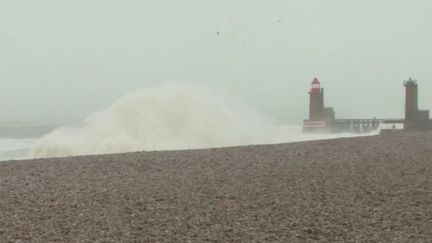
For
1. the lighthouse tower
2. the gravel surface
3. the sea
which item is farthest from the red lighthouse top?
the gravel surface

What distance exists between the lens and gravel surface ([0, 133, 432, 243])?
214 inches

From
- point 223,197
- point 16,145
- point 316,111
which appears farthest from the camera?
point 316,111

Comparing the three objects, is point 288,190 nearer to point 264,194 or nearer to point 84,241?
point 264,194

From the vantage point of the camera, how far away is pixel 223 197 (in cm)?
680

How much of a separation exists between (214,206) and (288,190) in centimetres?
112

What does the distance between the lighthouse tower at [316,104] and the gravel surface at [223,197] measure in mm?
20789

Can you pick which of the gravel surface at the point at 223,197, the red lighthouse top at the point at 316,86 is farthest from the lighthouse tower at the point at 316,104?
the gravel surface at the point at 223,197

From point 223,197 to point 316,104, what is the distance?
24880 millimetres

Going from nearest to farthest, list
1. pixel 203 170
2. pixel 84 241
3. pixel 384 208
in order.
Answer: pixel 84 241
pixel 384 208
pixel 203 170

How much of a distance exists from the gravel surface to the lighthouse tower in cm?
2079

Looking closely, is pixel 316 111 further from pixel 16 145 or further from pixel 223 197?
pixel 223 197

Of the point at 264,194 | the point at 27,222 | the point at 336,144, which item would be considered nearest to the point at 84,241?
the point at 27,222

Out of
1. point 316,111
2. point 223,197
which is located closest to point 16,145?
point 316,111

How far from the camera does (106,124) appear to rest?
24.5 metres
